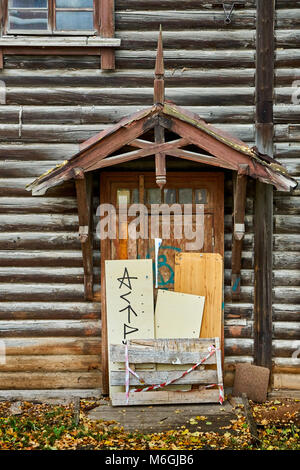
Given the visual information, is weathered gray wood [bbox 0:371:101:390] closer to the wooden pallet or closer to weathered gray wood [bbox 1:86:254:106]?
the wooden pallet

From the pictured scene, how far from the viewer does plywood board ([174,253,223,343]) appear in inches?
261

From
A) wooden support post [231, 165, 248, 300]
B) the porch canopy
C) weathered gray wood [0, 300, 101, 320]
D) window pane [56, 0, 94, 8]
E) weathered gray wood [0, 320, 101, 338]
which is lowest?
weathered gray wood [0, 320, 101, 338]

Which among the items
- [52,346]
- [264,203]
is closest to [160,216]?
[264,203]

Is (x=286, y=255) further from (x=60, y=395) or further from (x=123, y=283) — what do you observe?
(x=60, y=395)

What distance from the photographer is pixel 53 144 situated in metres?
6.66

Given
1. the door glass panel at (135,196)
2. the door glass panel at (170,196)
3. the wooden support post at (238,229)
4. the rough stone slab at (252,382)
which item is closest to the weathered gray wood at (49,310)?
the door glass panel at (135,196)

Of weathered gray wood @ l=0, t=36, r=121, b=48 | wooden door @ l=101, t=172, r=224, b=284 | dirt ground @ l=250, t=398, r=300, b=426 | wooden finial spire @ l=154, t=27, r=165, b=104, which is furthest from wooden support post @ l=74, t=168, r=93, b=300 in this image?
dirt ground @ l=250, t=398, r=300, b=426

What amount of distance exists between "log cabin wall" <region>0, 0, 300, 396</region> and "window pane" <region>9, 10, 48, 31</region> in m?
0.43

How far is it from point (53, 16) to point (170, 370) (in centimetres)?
489

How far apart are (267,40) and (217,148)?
1.94 m

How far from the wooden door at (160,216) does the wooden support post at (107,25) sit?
1545mm

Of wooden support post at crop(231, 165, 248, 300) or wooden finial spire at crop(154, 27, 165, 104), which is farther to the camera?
wooden support post at crop(231, 165, 248, 300)

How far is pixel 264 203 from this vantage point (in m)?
6.70

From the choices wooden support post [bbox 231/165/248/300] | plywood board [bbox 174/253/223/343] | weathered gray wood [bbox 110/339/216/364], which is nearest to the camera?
wooden support post [bbox 231/165/248/300]
